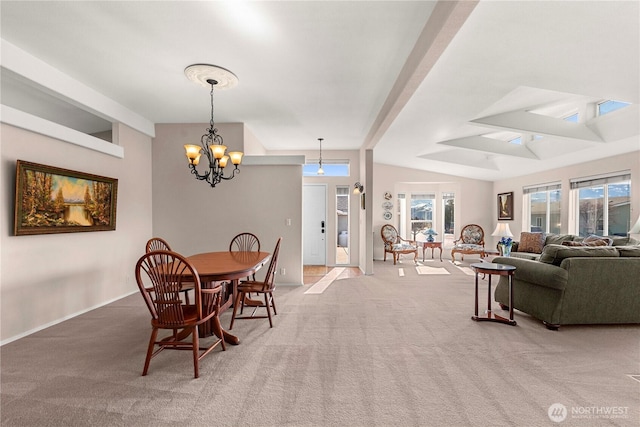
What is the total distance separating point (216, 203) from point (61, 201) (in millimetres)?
2094

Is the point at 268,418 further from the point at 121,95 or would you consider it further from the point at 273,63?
the point at 121,95

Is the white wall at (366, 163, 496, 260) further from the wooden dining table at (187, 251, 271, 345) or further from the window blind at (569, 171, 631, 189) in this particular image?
the wooden dining table at (187, 251, 271, 345)

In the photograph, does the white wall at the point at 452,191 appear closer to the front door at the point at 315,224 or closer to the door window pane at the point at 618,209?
the front door at the point at 315,224

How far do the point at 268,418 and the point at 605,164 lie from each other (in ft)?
21.4

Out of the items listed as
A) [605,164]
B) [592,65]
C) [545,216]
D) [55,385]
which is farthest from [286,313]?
[545,216]

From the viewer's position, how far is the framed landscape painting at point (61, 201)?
2.95m

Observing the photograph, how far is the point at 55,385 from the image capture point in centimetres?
212

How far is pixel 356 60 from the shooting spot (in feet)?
9.97

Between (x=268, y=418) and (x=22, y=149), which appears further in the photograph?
(x=22, y=149)

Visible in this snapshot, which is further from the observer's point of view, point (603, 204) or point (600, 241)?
point (603, 204)

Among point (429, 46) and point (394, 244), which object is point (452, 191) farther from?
point (429, 46)

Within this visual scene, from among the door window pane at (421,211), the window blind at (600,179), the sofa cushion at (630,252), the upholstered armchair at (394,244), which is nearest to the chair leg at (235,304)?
the sofa cushion at (630,252)

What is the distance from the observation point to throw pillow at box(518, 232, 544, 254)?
583cm

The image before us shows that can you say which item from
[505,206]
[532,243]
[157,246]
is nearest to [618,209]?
[532,243]
